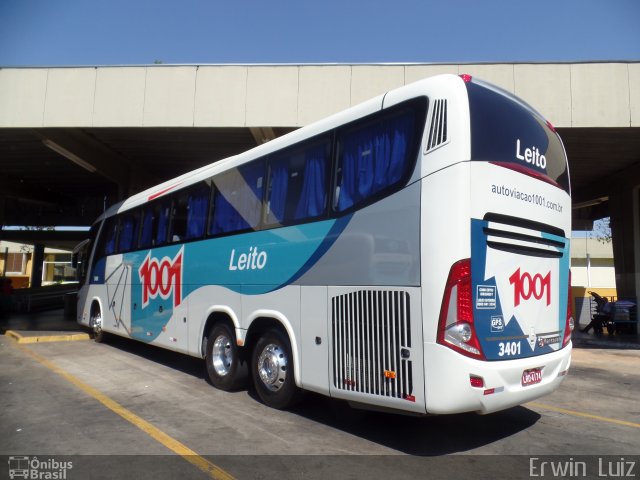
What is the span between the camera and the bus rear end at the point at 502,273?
408 centimetres

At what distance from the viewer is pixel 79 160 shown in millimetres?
15070

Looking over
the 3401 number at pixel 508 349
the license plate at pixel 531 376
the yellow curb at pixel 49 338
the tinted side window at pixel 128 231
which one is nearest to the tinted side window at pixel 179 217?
the tinted side window at pixel 128 231

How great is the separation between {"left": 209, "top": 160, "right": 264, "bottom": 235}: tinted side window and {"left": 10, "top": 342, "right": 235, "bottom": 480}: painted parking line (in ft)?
8.97

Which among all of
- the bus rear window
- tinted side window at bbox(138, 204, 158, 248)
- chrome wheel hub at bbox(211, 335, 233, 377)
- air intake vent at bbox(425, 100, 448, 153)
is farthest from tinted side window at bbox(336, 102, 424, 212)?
tinted side window at bbox(138, 204, 158, 248)

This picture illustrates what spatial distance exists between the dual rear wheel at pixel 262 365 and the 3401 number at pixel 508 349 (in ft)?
8.06

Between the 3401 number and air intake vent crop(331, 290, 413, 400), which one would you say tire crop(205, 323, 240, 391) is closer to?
air intake vent crop(331, 290, 413, 400)

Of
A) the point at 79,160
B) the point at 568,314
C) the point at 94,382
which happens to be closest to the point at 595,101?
the point at 568,314

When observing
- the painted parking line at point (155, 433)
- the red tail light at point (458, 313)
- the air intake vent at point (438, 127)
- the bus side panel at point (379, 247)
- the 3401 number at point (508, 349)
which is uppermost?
the air intake vent at point (438, 127)

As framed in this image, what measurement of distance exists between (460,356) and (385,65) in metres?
8.94

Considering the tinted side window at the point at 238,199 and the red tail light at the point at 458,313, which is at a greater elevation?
the tinted side window at the point at 238,199

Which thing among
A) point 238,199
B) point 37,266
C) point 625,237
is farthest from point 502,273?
point 37,266

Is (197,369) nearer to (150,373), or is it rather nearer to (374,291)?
(150,373)

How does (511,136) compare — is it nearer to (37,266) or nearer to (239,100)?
(239,100)

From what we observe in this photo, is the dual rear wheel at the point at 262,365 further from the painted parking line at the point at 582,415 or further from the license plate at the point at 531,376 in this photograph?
the painted parking line at the point at 582,415
